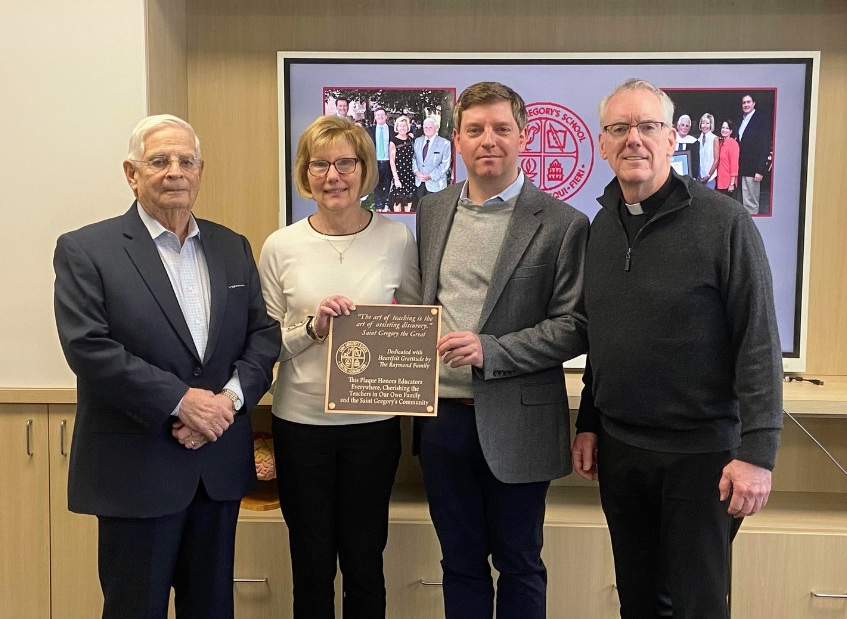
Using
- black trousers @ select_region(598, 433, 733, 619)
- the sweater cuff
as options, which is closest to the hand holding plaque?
black trousers @ select_region(598, 433, 733, 619)

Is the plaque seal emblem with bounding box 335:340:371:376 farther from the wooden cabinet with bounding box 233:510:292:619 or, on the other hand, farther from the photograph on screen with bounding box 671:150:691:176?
the photograph on screen with bounding box 671:150:691:176

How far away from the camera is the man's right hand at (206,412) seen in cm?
172

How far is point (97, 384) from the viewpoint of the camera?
1.68 m

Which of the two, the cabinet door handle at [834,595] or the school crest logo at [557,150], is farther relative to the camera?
the school crest logo at [557,150]

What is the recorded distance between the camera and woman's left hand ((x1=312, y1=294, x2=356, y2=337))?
1882 millimetres

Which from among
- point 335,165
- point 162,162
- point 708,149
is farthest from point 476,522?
point 708,149

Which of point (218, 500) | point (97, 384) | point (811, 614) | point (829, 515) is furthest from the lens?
point (829, 515)

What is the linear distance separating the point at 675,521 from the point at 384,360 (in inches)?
31.3

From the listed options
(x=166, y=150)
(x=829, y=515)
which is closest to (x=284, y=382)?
(x=166, y=150)

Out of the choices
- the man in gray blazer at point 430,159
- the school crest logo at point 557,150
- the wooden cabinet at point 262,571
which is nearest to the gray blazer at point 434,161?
the man in gray blazer at point 430,159

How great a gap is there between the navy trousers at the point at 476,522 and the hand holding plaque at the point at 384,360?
0.13m

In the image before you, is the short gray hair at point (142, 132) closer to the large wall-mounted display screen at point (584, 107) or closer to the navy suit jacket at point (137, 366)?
the navy suit jacket at point (137, 366)

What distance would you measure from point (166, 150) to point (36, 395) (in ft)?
3.91

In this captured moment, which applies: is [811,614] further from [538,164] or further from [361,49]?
[361,49]
